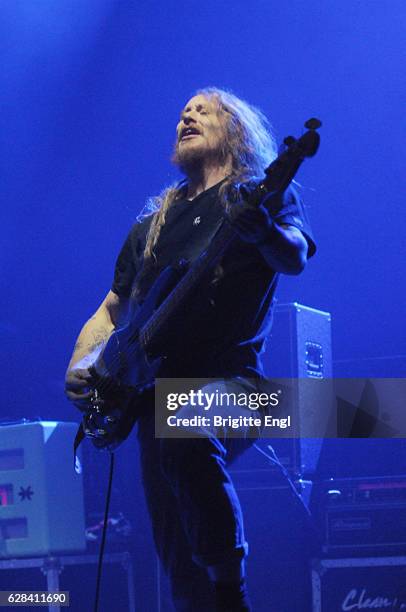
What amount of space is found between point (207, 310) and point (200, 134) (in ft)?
1.93

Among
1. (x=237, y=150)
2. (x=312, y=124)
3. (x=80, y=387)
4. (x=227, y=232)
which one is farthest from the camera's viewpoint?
(x=237, y=150)

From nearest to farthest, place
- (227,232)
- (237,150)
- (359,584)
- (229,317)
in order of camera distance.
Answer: (227,232) < (229,317) < (237,150) < (359,584)

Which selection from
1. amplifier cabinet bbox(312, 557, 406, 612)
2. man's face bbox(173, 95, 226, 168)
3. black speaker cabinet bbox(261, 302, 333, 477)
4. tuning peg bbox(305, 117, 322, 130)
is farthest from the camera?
black speaker cabinet bbox(261, 302, 333, 477)

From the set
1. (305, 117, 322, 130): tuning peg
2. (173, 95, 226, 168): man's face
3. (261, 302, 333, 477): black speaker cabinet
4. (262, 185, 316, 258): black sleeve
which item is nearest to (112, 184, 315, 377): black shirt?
(262, 185, 316, 258): black sleeve

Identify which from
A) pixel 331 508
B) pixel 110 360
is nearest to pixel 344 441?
pixel 331 508

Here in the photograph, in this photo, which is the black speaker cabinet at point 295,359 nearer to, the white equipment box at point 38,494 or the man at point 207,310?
the white equipment box at point 38,494

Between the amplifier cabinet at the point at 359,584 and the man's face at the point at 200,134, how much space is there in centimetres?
148

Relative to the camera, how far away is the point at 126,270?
2543 mm

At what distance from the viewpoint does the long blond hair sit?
240 cm

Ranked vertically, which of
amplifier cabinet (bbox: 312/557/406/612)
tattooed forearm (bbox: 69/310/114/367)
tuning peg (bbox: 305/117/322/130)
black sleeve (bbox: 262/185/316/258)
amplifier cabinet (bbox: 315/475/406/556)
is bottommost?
amplifier cabinet (bbox: 312/557/406/612)

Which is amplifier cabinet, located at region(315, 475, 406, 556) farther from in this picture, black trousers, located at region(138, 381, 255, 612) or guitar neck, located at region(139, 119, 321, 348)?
guitar neck, located at region(139, 119, 321, 348)

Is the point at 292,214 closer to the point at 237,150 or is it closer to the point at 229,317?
the point at 229,317

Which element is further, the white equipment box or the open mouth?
the white equipment box

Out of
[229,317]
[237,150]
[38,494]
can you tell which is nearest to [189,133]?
[237,150]
